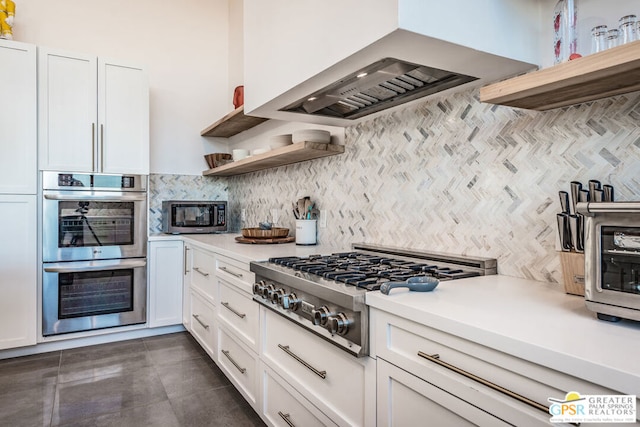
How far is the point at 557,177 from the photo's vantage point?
130 centimetres

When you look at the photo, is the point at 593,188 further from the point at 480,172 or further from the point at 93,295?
the point at 93,295

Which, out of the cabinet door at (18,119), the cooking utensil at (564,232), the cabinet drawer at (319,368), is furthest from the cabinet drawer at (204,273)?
the cooking utensil at (564,232)

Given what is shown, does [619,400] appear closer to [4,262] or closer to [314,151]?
[314,151]

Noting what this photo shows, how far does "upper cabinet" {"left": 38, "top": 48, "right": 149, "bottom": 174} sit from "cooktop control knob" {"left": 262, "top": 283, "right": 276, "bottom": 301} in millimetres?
2195

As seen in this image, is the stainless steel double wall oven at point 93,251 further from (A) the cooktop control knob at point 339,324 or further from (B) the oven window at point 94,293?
(A) the cooktop control knob at point 339,324

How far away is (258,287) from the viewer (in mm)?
1761

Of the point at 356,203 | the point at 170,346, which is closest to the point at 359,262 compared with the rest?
the point at 356,203

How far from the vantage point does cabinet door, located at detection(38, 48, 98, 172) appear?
296 cm

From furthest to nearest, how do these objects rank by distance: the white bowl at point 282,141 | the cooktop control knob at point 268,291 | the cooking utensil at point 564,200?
the white bowl at point 282,141 → the cooktop control knob at point 268,291 → the cooking utensil at point 564,200

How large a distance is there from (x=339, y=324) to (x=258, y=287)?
66 cm

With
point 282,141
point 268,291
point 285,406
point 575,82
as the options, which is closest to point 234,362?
point 285,406

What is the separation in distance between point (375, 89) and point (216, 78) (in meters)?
2.94

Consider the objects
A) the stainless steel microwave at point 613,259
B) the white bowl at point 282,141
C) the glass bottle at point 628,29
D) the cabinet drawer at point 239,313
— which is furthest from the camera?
the white bowl at point 282,141

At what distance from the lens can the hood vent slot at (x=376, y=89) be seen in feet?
4.88
